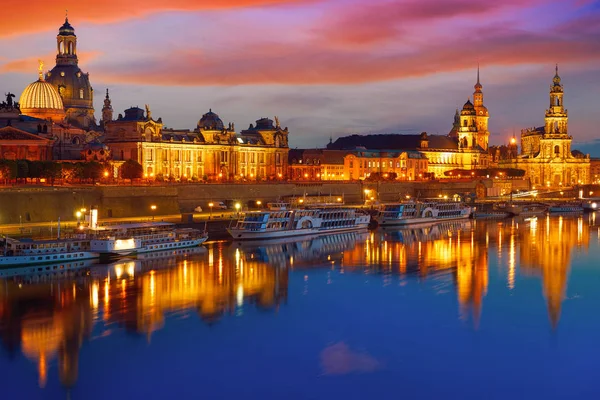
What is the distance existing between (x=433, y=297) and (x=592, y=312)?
22.8 feet

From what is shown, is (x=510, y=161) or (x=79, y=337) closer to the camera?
(x=79, y=337)

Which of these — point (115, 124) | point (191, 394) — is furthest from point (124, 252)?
point (115, 124)

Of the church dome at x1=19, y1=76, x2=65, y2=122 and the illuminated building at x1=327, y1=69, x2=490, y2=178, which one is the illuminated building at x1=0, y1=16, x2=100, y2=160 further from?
the illuminated building at x1=327, y1=69, x2=490, y2=178

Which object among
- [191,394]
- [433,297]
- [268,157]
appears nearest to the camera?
[191,394]

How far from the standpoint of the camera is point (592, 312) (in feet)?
111

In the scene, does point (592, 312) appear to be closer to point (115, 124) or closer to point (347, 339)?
point (347, 339)

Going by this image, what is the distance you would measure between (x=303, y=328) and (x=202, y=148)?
7126 centimetres

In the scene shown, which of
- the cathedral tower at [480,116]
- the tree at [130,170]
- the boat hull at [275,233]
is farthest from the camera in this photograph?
the cathedral tower at [480,116]

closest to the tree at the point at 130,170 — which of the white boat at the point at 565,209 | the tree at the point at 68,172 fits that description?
the tree at the point at 68,172

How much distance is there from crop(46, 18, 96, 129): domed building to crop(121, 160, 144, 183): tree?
26237 millimetres

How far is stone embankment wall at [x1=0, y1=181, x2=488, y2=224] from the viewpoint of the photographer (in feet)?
195

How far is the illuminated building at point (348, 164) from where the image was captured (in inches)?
4719

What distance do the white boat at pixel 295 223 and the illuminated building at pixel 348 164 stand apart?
49498 millimetres

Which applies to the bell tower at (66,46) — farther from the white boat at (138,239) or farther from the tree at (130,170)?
the white boat at (138,239)
